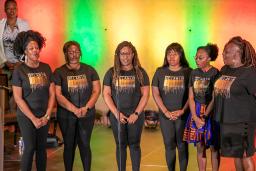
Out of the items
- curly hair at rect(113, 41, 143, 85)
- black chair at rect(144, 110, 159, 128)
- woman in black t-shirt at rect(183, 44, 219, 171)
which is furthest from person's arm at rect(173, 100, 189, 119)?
black chair at rect(144, 110, 159, 128)

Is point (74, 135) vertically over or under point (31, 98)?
under

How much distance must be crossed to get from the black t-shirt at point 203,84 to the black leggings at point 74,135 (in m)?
1.10

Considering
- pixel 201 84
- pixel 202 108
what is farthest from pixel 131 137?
pixel 201 84

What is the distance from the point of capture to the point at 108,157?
6473 mm

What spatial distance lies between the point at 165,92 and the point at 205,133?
0.59m

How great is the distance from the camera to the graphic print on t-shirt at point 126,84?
16.2 feet

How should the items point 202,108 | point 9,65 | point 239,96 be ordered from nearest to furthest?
point 239,96 → point 202,108 → point 9,65

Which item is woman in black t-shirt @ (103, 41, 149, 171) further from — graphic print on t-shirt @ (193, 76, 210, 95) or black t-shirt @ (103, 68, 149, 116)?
graphic print on t-shirt @ (193, 76, 210, 95)

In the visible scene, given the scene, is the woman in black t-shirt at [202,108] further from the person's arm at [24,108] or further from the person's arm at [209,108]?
the person's arm at [24,108]

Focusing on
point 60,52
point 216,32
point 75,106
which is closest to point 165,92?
point 75,106

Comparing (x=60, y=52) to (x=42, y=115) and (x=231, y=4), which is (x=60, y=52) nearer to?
(x=231, y=4)

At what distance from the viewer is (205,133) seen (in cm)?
488

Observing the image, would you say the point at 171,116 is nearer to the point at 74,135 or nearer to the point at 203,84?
the point at 203,84

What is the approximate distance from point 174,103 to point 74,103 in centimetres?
103
